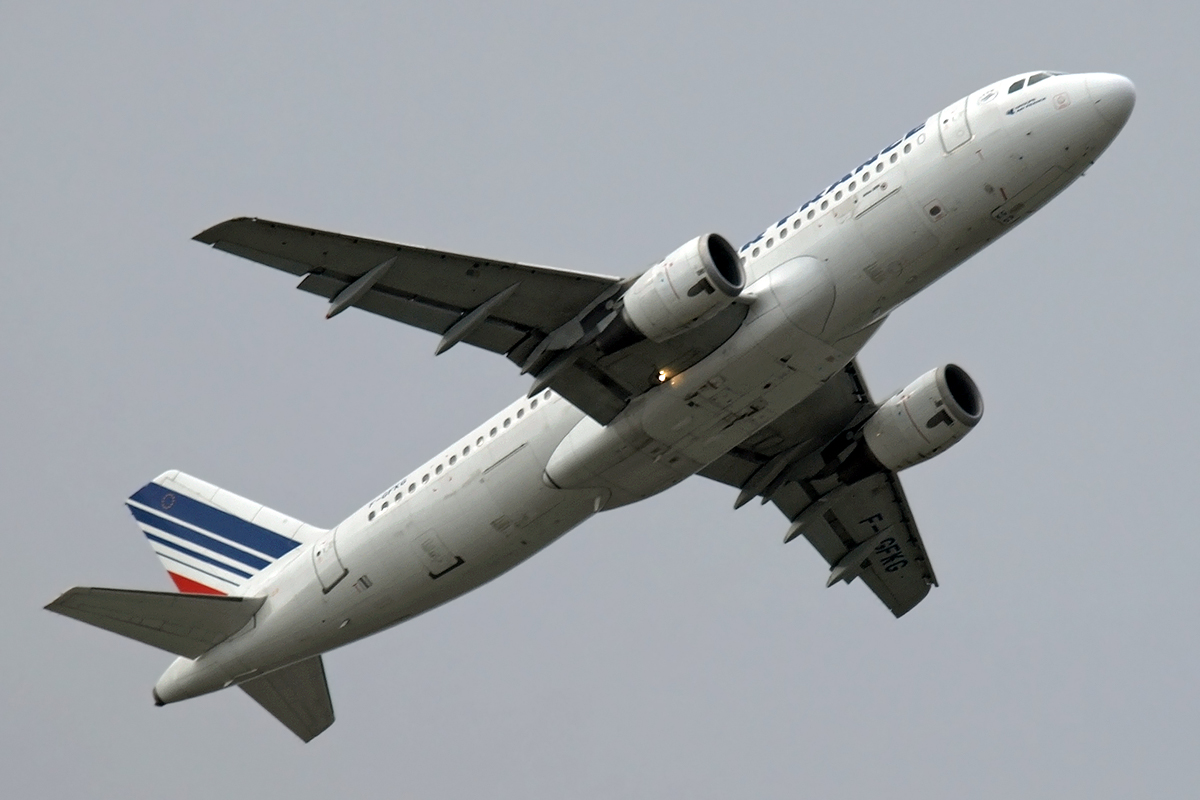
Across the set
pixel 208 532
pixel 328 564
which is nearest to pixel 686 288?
Answer: pixel 328 564

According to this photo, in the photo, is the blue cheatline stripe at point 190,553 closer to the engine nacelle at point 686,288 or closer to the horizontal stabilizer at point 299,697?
the horizontal stabilizer at point 299,697

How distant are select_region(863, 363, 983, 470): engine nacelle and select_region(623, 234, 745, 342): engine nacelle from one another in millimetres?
7743

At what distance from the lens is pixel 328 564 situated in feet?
115

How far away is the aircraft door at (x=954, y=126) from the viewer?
29656mm

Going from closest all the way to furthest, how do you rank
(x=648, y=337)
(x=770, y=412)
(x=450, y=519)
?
(x=648, y=337) < (x=770, y=412) < (x=450, y=519)

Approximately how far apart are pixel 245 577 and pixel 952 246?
18.0 meters

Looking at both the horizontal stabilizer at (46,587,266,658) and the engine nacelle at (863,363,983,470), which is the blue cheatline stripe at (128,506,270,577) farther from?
the engine nacelle at (863,363,983,470)

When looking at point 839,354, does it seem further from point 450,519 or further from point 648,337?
point 450,519

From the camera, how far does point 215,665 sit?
3550 cm

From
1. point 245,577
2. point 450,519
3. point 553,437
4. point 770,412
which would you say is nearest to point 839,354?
point 770,412

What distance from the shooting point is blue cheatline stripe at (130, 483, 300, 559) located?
37.4 m

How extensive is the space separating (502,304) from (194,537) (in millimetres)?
12644

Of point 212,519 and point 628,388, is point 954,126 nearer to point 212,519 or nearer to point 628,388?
point 628,388

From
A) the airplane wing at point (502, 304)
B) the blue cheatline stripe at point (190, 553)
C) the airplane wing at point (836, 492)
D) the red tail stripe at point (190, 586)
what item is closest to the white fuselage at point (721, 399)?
the airplane wing at point (502, 304)
